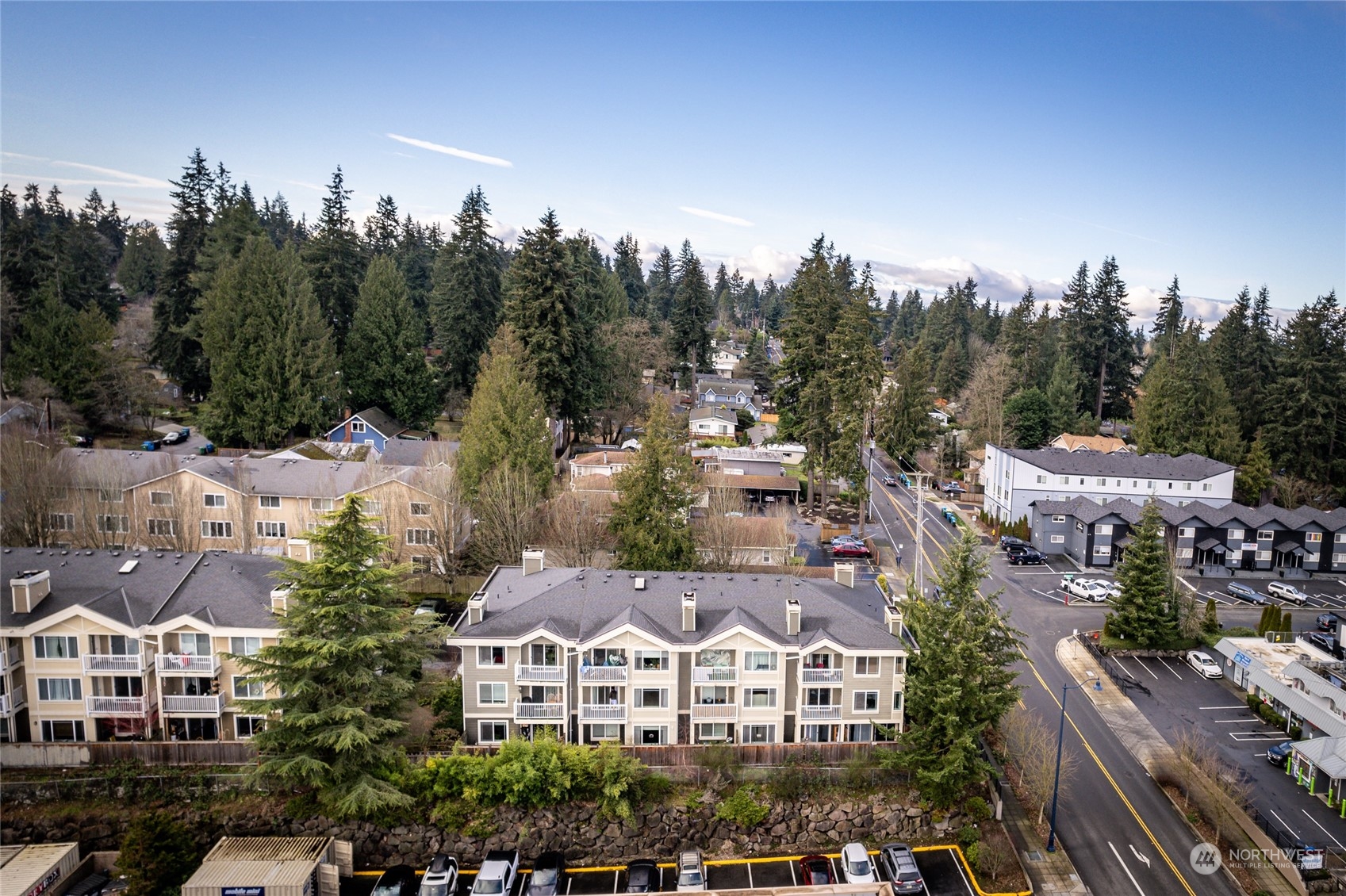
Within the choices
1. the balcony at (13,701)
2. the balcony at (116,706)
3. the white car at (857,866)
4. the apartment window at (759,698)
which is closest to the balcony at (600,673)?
the apartment window at (759,698)

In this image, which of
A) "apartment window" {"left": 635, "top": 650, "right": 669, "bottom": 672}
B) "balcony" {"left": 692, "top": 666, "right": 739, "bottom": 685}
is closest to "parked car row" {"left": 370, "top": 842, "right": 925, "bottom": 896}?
"balcony" {"left": 692, "top": 666, "right": 739, "bottom": 685}

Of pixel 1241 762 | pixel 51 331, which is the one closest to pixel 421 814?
pixel 1241 762

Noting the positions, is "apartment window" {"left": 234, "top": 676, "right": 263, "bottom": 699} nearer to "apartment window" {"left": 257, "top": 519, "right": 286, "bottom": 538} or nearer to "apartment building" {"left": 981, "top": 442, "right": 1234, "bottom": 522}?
"apartment window" {"left": 257, "top": 519, "right": 286, "bottom": 538}

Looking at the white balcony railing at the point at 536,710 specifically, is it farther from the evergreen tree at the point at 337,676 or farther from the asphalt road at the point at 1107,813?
the asphalt road at the point at 1107,813

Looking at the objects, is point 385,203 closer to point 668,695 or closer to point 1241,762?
point 668,695

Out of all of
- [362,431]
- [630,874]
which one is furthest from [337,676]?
[362,431]

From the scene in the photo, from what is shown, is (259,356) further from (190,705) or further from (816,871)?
(816,871)
